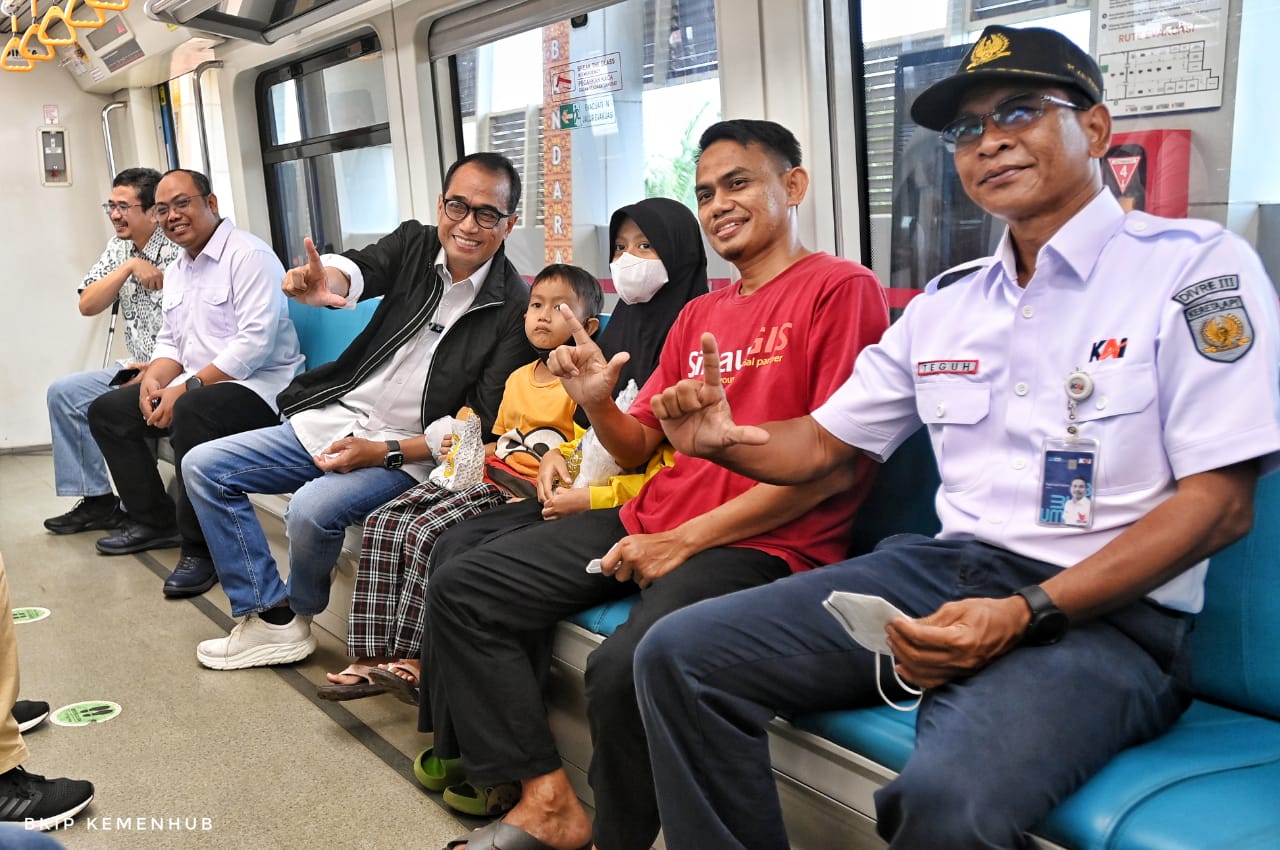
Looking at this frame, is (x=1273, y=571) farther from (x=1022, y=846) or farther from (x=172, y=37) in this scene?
(x=172, y=37)

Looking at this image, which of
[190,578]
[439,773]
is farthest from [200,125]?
[439,773]

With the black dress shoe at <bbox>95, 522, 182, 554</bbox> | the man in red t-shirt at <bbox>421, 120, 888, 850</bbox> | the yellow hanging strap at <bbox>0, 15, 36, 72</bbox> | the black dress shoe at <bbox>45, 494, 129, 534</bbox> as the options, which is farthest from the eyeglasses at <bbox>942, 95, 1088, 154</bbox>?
the yellow hanging strap at <bbox>0, 15, 36, 72</bbox>

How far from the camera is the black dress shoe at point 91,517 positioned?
5.59m

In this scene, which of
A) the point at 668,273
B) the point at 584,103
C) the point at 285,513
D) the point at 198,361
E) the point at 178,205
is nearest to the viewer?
the point at 668,273

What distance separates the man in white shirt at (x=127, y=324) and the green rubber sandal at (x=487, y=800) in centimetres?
357

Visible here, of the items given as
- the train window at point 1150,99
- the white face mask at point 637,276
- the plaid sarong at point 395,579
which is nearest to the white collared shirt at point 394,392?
the plaid sarong at point 395,579

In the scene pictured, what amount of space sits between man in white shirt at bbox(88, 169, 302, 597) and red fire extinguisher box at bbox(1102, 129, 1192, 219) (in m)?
3.40

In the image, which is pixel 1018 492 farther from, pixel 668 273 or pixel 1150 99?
pixel 668 273

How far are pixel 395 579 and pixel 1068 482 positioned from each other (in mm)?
1873

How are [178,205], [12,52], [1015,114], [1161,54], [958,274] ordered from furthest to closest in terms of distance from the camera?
[12,52] → [178,205] → [1161,54] → [958,274] → [1015,114]

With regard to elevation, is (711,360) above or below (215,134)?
below

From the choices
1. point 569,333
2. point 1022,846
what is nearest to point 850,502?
point 1022,846

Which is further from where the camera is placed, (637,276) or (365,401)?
(365,401)

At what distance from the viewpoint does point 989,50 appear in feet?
5.81
